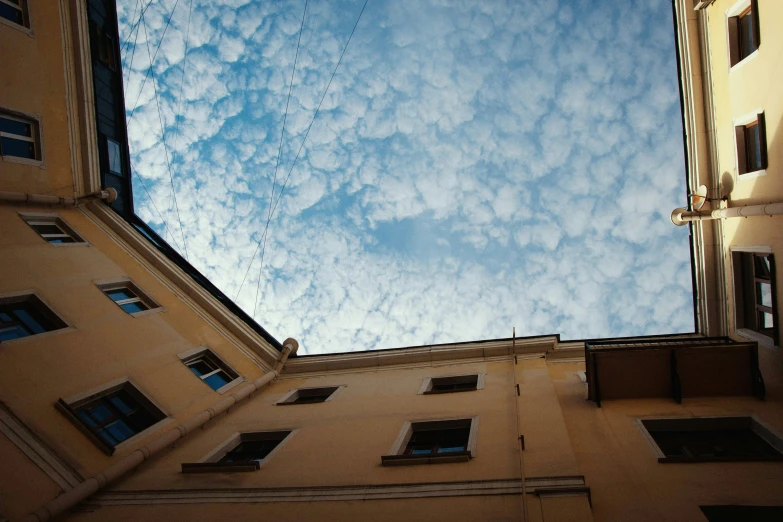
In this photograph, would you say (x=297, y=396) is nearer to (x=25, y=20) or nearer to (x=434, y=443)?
(x=434, y=443)

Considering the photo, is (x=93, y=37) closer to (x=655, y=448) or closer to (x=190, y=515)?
(x=190, y=515)

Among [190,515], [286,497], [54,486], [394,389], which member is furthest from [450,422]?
[54,486]

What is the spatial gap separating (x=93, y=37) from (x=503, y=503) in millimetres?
23323

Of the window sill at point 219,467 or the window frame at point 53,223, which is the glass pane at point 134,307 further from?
the window sill at point 219,467

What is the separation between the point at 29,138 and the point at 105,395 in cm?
1032

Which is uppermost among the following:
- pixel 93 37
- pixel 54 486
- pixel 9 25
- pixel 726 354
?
pixel 93 37

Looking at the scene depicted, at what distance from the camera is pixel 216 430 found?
15.3 meters

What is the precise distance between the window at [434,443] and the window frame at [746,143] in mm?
9634

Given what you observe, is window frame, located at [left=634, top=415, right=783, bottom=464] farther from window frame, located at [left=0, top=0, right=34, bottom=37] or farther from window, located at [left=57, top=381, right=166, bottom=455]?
window frame, located at [left=0, top=0, right=34, bottom=37]

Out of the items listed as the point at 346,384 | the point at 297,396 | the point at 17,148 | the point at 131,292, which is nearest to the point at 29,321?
the point at 131,292

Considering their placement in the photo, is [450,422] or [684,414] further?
[450,422]

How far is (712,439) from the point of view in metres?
11.3

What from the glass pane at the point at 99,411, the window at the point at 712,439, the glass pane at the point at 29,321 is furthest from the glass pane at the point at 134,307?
the window at the point at 712,439

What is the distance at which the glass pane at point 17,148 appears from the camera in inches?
678
